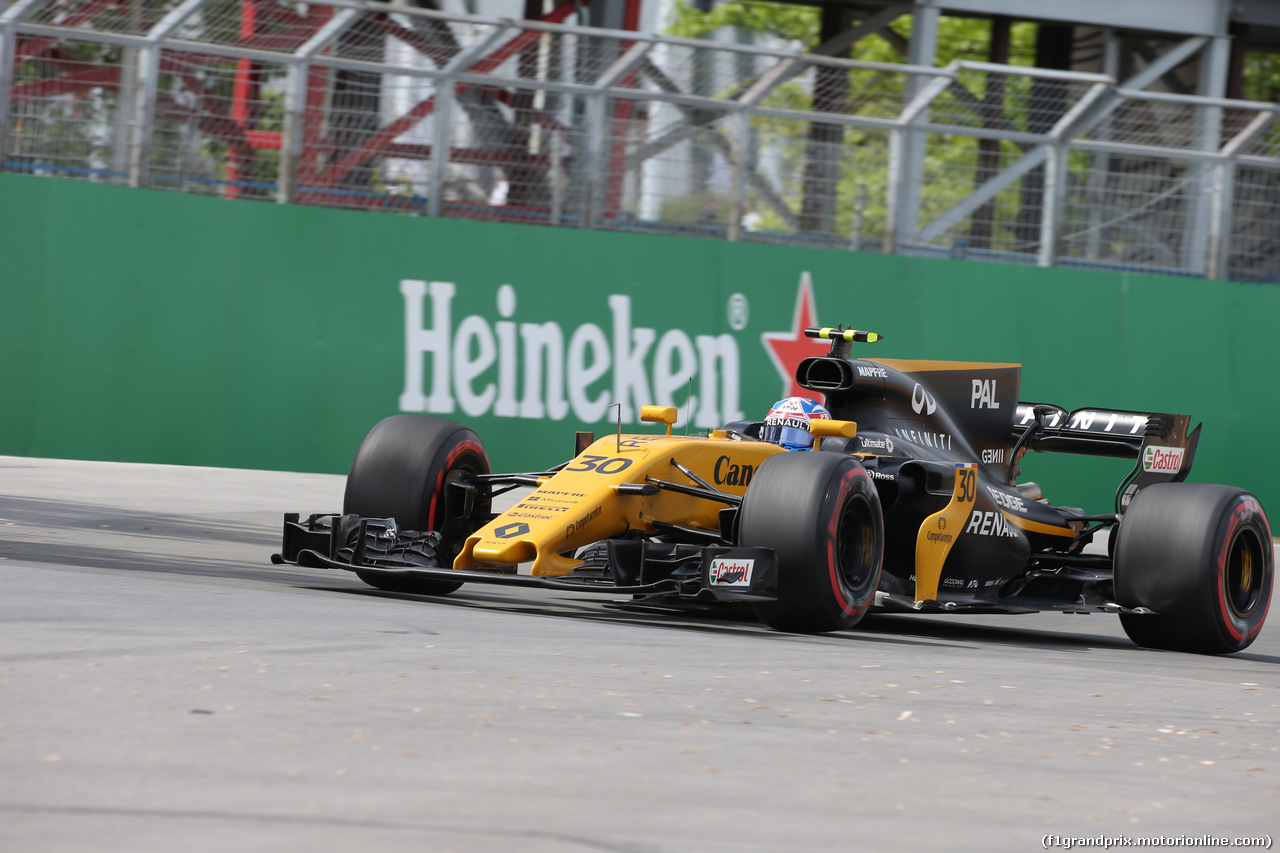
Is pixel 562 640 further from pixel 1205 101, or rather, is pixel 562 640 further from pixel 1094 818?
pixel 1205 101

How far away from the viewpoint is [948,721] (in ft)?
17.2

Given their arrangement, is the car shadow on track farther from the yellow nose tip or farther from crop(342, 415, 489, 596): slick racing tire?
the yellow nose tip

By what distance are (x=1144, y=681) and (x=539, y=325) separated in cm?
783

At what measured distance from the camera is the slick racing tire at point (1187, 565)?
27.0ft

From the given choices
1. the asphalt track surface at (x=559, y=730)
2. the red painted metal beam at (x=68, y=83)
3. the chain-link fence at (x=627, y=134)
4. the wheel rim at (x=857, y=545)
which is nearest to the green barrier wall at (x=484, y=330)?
the chain-link fence at (x=627, y=134)

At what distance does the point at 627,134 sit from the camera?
553 inches

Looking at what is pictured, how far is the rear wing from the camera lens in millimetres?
9422

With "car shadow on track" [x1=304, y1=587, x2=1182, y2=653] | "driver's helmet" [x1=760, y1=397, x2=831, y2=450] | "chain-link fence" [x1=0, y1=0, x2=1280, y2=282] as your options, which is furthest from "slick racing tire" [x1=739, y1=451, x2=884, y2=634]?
"chain-link fence" [x1=0, y1=0, x2=1280, y2=282]

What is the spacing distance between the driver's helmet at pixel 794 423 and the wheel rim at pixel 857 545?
0.89 m

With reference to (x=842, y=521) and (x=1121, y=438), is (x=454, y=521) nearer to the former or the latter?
(x=842, y=521)

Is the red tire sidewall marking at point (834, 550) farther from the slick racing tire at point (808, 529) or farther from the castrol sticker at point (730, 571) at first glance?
the castrol sticker at point (730, 571)

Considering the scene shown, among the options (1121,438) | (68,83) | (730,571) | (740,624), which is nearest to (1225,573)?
(1121,438)

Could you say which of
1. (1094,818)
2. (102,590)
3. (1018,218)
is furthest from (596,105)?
(1094,818)

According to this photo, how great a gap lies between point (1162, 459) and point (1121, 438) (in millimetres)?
273
